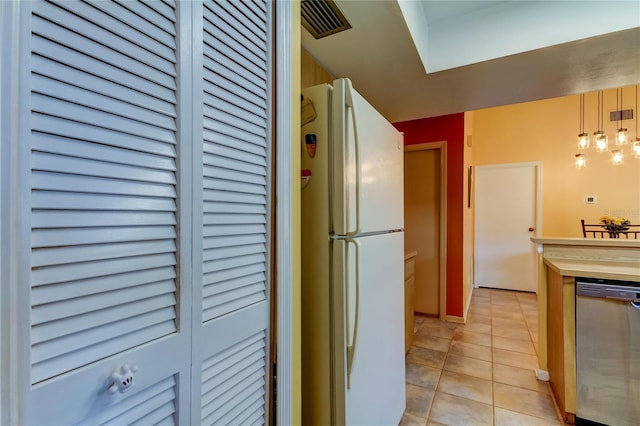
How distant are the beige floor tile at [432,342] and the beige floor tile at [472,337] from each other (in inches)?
6.8

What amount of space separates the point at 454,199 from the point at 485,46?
6.76 ft

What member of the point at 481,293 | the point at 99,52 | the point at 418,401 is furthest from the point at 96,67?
the point at 481,293

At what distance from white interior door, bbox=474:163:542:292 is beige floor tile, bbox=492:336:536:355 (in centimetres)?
233

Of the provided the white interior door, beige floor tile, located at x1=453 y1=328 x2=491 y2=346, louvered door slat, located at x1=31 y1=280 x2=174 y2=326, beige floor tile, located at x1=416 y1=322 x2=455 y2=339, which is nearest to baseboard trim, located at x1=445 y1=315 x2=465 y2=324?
beige floor tile, located at x1=416 y1=322 x2=455 y2=339

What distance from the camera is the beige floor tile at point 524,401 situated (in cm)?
199

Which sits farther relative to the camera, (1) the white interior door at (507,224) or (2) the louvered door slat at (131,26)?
(1) the white interior door at (507,224)

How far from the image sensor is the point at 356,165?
4.18 feet

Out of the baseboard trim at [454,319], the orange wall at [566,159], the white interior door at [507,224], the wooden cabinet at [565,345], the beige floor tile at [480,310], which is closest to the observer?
the wooden cabinet at [565,345]

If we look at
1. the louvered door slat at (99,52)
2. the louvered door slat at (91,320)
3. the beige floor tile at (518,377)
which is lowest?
the beige floor tile at (518,377)

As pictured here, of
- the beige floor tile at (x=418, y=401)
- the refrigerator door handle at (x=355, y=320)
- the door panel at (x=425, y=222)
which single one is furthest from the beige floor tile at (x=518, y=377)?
the refrigerator door handle at (x=355, y=320)

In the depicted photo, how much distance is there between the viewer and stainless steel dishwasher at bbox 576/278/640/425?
5.56 feet

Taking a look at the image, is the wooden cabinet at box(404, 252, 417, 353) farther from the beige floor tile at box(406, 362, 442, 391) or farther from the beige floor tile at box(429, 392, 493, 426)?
the beige floor tile at box(429, 392, 493, 426)

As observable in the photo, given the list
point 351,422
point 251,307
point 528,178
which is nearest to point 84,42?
point 251,307

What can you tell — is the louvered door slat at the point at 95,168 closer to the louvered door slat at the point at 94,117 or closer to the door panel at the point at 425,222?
the louvered door slat at the point at 94,117
